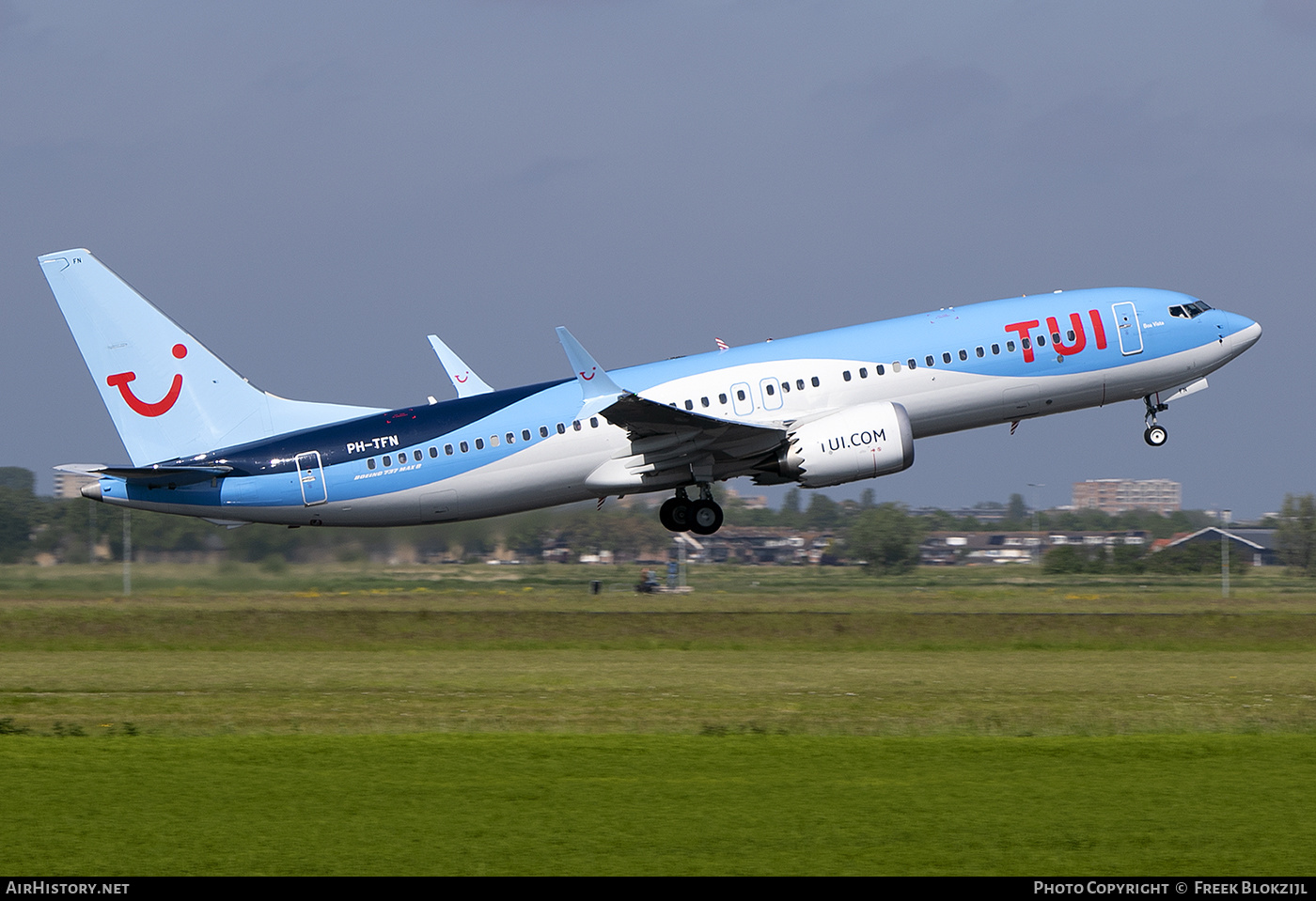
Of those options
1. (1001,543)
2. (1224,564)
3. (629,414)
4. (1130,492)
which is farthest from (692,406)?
(1130,492)

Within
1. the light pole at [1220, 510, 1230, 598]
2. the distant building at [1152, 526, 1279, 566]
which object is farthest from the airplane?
the distant building at [1152, 526, 1279, 566]

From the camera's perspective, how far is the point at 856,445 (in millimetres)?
33531

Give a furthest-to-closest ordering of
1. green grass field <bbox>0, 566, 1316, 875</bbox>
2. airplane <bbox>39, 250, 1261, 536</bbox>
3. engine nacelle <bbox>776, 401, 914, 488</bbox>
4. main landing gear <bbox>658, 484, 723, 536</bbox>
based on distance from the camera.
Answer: main landing gear <bbox>658, 484, 723, 536</bbox>
airplane <bbox>39, 250, 1261, 536</bbox>
engine nacelle <bbox>776, 401, 914, 488</bbox>
green grass field <bbox>0, 566, 1316, 875</bbox>

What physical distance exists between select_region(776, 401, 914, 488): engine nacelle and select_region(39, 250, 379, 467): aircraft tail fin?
10830 mm

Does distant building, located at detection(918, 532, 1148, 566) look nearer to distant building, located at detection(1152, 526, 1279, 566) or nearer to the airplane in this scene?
distant building, located at detection(1152, 526, 1279, 566)

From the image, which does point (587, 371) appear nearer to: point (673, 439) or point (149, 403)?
point (673, 439)

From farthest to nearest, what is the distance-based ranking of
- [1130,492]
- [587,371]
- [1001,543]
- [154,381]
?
[1130,492] < [1001,543] < [154,381] < [587,371]

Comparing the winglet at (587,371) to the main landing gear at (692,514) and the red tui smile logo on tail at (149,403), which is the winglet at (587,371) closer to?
the main landing gear at (692,514)

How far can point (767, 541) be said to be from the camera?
228 feet

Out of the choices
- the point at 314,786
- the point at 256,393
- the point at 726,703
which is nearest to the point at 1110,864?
the point at 314,786

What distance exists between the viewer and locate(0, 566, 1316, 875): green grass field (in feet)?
40.3

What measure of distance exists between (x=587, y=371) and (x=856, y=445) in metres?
6.41

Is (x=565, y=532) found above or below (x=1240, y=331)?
below

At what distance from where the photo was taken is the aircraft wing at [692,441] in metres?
33.5
